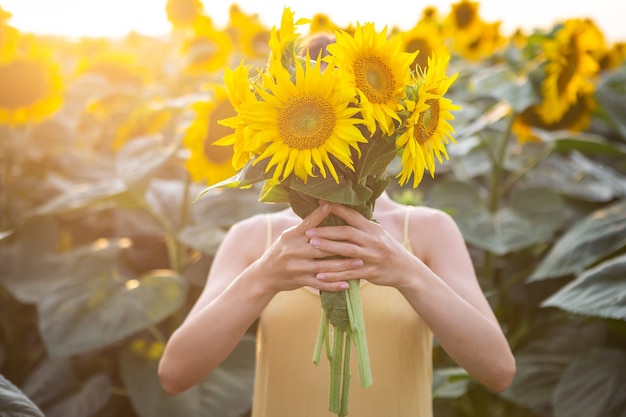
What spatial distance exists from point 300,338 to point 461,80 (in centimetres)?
252

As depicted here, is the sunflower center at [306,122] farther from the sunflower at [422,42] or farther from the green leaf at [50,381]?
the sunflower at [422,42]

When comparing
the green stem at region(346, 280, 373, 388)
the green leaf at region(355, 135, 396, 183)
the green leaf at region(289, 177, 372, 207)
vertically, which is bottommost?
the green stem at region(346, 280, 373, 388)

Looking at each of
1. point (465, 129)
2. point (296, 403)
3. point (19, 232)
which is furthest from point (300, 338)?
point (19, 232)

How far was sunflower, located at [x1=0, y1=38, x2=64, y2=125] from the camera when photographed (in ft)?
10.3

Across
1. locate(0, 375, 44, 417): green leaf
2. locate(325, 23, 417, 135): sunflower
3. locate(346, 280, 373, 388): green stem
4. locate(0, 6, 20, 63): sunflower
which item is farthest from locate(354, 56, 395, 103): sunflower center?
locate(0, 6, 20, 63): sunflower

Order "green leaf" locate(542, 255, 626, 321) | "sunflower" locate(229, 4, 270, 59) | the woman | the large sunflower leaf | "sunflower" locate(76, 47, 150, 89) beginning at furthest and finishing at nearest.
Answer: "sunflower" locate(229, 4, 270, 59) < "sunflower" locate(76, 47, 150, 89) < the large sunflower leaf < "green leaf" locate(542, 255, 626, 321) < the woman

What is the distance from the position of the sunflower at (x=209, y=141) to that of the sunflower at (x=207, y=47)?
1.07 metres

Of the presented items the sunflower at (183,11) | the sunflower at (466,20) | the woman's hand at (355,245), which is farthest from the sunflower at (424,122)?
the sunflower at (466,20)

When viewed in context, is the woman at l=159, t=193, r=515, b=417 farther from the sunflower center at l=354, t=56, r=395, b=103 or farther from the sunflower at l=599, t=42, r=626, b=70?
the sunflower at l=599, t=42, r=626, b=70

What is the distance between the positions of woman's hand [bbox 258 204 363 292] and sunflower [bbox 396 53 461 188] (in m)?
0.17

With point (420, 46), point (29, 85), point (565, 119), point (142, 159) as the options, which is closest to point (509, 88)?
point (565, 119)

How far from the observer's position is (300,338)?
1660 mm

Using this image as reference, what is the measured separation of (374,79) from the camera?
1.19 m

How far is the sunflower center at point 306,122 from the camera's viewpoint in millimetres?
1159
